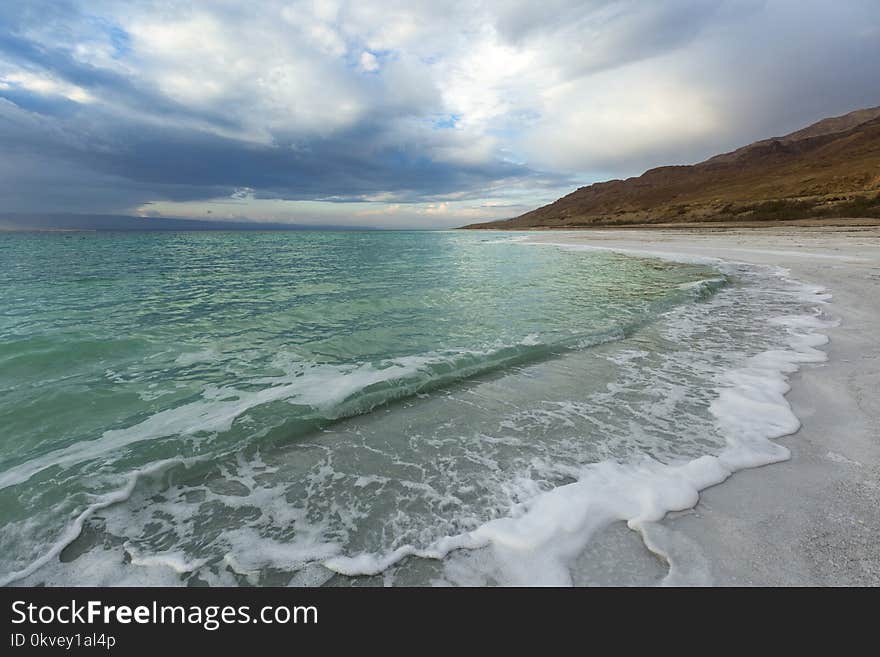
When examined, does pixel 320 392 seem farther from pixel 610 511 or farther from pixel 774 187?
pixel 774 187

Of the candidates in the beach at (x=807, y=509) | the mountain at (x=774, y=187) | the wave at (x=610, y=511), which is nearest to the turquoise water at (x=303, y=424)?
the wave at (x=610, y=511)

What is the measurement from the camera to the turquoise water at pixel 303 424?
307 centimetres

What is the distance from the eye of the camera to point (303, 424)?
4.98m

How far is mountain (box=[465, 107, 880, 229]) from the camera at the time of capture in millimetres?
53375

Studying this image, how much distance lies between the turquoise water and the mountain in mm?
61351

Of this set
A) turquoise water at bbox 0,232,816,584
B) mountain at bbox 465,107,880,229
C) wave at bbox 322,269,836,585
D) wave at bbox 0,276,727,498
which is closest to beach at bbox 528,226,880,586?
wave at bbox 322,269,836,585

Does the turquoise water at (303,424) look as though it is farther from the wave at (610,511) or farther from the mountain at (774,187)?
the mountain at (774,187)

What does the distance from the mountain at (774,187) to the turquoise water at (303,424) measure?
61.4 m

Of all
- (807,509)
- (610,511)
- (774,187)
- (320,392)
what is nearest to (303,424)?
(320,392)

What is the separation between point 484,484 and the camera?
372cm

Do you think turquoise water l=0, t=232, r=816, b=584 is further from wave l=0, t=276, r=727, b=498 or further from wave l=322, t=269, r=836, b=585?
wave l=322, t=269, r=836, b=585

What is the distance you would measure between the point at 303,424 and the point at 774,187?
10594 centimetres
